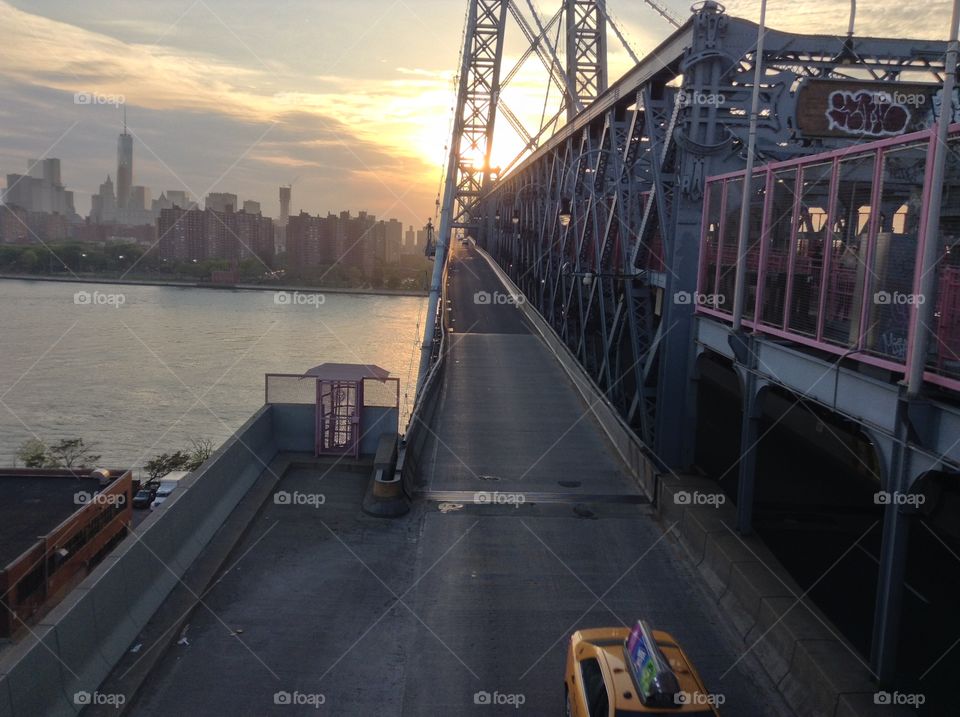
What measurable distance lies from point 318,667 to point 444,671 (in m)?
1.01

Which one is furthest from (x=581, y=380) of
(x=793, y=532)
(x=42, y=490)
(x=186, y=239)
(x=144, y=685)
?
(x=186, y=239)

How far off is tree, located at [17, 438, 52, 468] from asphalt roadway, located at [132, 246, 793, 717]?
24.0 metres

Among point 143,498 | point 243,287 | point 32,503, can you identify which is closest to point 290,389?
point 32,503

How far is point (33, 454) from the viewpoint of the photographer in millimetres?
33469

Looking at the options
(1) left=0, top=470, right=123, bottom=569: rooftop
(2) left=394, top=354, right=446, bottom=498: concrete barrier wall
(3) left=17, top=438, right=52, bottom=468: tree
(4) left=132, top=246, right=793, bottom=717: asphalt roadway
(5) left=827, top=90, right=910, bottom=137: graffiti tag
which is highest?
(5) left=827, top=90, right=910, bottom=137: graffiti tag

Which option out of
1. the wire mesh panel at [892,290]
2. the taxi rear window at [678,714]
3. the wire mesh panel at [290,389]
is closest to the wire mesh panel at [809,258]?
the wire mesh panel at [892,290]

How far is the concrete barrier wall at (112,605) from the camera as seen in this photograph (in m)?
5.07

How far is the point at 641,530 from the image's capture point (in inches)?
394

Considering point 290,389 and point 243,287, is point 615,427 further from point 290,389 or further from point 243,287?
point 243,287

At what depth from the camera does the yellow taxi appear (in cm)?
494

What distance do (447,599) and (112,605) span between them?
300 centimetres

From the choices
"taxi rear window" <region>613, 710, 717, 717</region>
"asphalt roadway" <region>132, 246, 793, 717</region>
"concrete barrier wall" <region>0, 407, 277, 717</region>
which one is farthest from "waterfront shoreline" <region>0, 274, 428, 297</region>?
"taxi rear window" <region>613, 710, 717, 717</region>

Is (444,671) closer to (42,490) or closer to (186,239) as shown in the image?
(42,490)

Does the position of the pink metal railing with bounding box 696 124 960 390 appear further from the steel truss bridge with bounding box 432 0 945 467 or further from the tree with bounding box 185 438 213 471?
the tree with bounding box 185 438 213 471
